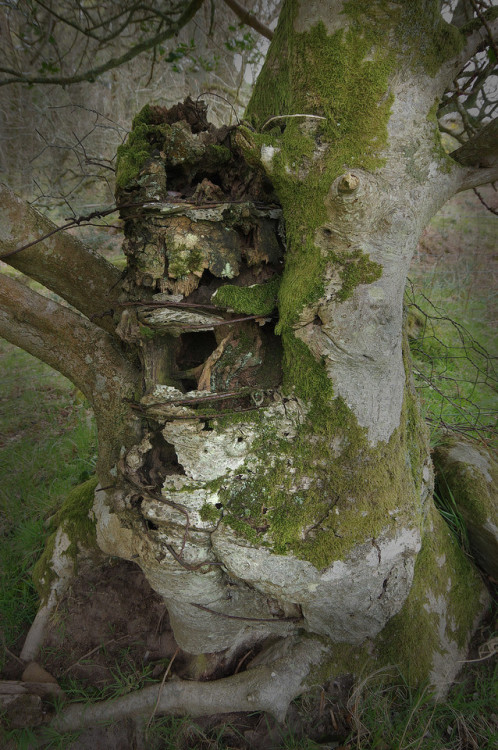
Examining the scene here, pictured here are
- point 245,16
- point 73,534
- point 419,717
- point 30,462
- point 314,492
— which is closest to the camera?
point 314,492

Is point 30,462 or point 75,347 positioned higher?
point 75,347

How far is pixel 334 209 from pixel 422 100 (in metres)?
0.51

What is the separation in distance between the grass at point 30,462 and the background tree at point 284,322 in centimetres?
136

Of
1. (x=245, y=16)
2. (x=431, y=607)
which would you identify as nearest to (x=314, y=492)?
(x=431, y=607)

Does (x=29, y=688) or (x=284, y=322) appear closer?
(x=284, y=322)

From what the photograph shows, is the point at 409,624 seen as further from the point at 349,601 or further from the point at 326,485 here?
the point at 326,485

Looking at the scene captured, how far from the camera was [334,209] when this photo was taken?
60.2 inches

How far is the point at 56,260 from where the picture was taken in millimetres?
2090

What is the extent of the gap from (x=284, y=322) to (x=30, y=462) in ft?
9.62

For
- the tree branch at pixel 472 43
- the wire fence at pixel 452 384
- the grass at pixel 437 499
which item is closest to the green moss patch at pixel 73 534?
the grass at pixel 437 499

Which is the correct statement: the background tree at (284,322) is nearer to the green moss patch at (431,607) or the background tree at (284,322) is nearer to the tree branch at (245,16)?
the green moss patch at (431,607)

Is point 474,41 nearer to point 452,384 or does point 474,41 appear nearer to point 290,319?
point 290,319

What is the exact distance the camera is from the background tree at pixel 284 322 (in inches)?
60.7

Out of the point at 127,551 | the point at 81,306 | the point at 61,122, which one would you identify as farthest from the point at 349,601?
the point at 61,122
